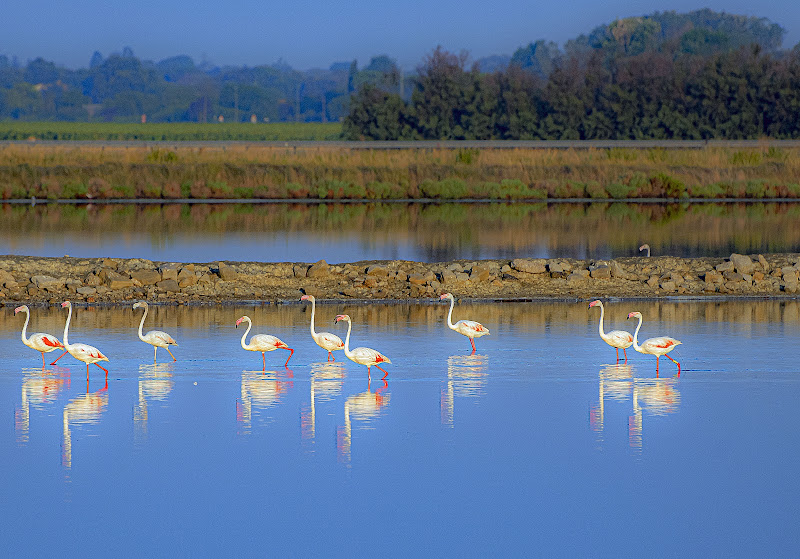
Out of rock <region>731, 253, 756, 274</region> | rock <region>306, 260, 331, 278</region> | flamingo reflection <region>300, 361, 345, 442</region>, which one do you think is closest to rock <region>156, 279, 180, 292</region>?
rock <region>306, 260, 331, 278</region>

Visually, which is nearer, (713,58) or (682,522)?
(682,522)

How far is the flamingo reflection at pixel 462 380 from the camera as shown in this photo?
11.5m

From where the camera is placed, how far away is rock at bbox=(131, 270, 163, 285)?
19.4 m

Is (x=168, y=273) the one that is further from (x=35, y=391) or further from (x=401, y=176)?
(x=401, y=176)

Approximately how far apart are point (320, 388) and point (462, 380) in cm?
147

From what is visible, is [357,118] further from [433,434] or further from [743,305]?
[433,434]

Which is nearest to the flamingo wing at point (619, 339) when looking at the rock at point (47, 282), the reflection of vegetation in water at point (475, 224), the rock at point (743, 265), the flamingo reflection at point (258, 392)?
the flamingo reflection at point (258, 392)

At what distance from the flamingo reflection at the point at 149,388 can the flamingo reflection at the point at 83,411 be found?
33 cm

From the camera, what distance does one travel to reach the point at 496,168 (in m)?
44.0

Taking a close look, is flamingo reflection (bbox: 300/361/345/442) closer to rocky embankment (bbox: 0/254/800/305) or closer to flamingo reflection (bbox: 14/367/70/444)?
flamingo reflection (bbox: 14/367/70/444)

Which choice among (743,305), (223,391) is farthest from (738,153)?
(223,391)

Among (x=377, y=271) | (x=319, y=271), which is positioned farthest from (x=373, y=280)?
(x=319, y=271)

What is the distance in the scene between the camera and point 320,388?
487 inches

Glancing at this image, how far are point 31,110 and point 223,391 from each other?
19002 cm
